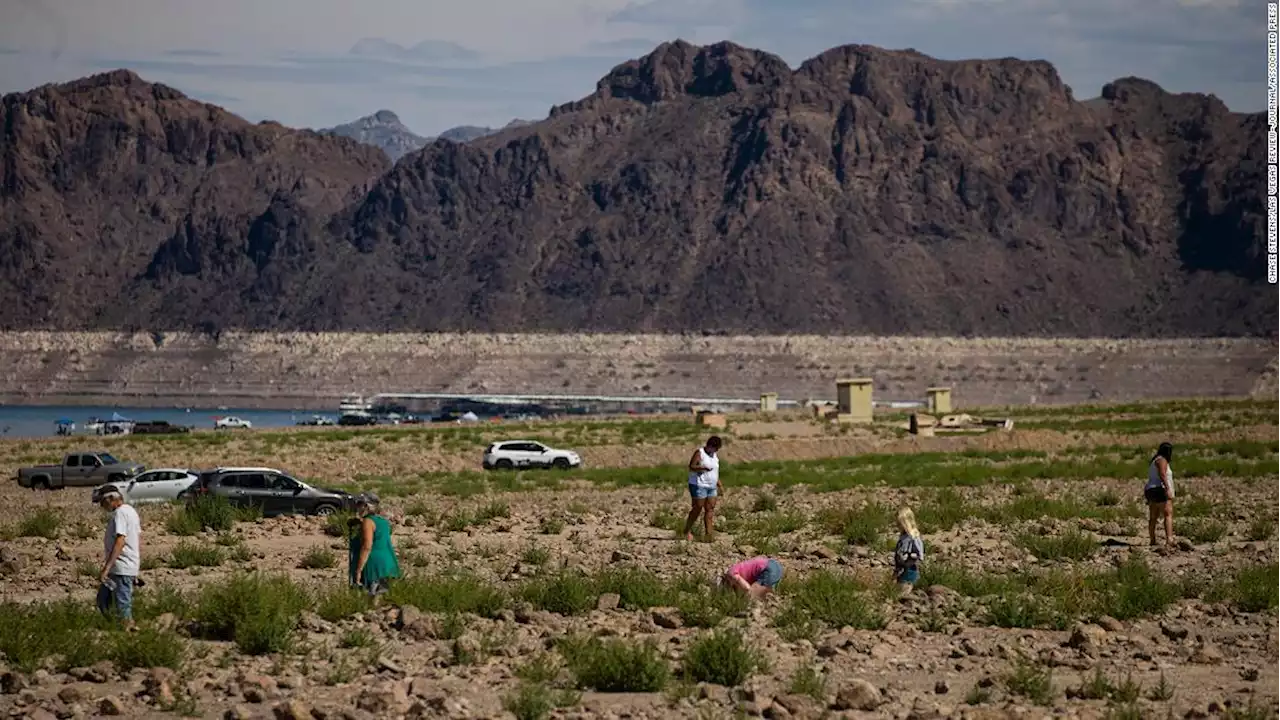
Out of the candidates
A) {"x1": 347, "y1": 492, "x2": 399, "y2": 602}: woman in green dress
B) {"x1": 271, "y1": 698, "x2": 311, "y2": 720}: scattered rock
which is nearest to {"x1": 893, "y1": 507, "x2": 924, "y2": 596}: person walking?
{"x1": 347, "y1": 492, "x2": 399, "y2": 602}: woman in green dress

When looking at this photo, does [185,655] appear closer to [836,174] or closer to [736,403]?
[736,403]

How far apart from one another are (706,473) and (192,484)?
12969 mm

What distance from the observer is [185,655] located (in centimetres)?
1449

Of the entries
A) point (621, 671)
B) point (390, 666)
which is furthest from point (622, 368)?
point (621, 671)

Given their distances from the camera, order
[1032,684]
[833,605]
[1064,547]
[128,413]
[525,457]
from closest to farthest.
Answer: [1032,684] → [833,605] → [1064,547] → [525,457] → [128,413]

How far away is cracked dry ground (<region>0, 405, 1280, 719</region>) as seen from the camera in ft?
44.0

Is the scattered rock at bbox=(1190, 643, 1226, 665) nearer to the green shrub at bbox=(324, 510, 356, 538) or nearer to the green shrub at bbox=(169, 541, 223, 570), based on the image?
the green shrub at bbox=(169, 541, 223, 570)

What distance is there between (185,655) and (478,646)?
7.19 ft

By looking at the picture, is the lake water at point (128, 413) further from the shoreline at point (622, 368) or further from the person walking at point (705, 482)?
the person walking at point (705, 482)

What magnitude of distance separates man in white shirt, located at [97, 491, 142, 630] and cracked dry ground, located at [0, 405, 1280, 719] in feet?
1.03

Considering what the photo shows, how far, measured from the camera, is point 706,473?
23.0 metres

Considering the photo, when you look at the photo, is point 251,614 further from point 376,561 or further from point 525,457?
point 525,457

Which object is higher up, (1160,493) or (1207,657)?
(1160,493)

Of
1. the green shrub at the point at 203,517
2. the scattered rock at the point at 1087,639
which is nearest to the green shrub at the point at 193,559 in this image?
the green shrub at the point at 203,517
